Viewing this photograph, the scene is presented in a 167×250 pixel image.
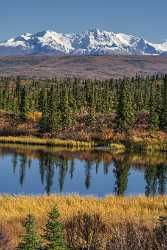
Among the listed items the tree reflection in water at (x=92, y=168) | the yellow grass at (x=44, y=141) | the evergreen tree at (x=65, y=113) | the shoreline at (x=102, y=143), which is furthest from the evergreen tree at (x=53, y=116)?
the tree reflection in water at (x=92, y=168)

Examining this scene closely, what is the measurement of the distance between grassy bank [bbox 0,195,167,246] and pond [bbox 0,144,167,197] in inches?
483

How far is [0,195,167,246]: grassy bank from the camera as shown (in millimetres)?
25281

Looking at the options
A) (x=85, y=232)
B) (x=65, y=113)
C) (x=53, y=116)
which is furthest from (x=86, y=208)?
(x=65, y=113)

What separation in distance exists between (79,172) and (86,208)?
118 feet

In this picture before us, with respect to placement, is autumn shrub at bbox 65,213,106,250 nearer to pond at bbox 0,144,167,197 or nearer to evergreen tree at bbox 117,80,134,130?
pond at bbox 0,144,167,197

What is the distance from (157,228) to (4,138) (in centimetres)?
7814

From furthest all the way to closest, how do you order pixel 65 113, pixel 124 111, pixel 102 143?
pixel 65 113 → pixel 124 111 → pixel 102 143

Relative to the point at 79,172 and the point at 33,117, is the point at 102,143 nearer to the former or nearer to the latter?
the point at 33,117

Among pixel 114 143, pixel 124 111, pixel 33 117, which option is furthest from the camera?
pixel 33 117

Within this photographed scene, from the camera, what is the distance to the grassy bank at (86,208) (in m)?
25.3

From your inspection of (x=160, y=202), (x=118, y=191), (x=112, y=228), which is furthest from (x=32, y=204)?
(x=118, y=191)

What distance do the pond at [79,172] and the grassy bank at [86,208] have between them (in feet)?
40.2

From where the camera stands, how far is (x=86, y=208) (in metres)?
30.2

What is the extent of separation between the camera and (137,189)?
54.5 meters
